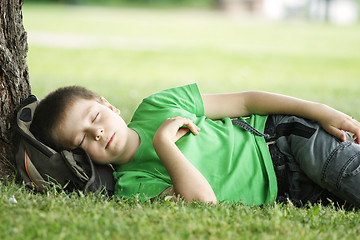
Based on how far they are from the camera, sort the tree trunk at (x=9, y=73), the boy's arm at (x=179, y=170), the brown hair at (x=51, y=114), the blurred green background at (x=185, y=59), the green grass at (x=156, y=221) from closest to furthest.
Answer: the green grass at (x=156, y=221) → the boy's arm at (x=179, y=170) → the brown hair at (x=51, y=114) → the tree trunk at (x=9, y=73) → the blurred green background at (x=185, y=59)

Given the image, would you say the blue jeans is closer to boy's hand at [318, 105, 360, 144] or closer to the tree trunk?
boy's hand at [318, 105, 360, 144]

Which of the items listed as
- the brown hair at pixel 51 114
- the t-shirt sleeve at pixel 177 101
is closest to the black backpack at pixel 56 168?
the brown hair at pixel 51 114

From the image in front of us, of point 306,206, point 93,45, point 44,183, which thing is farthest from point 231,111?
point 93,45

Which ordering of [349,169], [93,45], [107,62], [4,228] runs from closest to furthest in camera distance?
[4,228] → [349,169] → [107,62] → [93,45]

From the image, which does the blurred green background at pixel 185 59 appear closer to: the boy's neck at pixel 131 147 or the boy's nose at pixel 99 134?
the boy's neck at pixel 131 147

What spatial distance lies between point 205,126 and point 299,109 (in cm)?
62

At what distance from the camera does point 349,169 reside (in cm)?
295

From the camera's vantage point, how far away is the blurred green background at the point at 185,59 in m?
9.21

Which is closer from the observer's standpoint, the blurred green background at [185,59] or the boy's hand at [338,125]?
the boy's hand at [338,125]

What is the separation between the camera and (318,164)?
303 cm

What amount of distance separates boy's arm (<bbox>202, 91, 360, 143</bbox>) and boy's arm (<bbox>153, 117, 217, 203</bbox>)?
1.75 ft

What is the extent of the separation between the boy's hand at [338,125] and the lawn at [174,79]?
48cm

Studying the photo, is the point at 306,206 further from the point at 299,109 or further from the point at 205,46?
the point at 205,46

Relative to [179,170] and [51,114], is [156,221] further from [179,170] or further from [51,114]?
[51,114]
